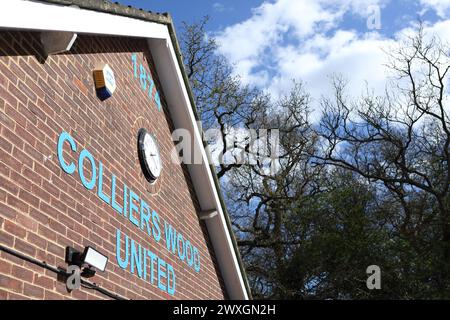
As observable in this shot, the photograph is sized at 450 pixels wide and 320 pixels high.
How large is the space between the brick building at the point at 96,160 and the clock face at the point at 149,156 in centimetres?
2

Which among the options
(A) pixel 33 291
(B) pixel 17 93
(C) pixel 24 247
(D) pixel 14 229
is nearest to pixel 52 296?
(A) pixel 33 291

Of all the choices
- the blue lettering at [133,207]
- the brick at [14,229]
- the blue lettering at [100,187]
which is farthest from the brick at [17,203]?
the blue lettering at [133,207]

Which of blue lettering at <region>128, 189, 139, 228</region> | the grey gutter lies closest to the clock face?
blue lettering at <region>128, 189, 139, 228</region>

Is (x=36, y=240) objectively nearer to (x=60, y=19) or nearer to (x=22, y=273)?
(x=22, y=273)

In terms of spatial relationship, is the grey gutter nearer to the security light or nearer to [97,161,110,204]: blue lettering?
[97,161,110,204]: blue lettering

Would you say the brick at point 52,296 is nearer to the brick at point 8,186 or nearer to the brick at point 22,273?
the brick at point 22,273

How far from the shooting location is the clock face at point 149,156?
6.05m

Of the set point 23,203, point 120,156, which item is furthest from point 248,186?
point 23,203

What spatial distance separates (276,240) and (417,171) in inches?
266

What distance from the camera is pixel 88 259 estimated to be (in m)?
4.16

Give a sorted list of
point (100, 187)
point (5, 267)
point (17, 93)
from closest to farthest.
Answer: point (5, 267)
point (17, 93)
point (100, 187)

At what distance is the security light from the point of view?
407 cm

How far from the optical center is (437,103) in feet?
61.3

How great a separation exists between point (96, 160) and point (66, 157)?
0.58 m
